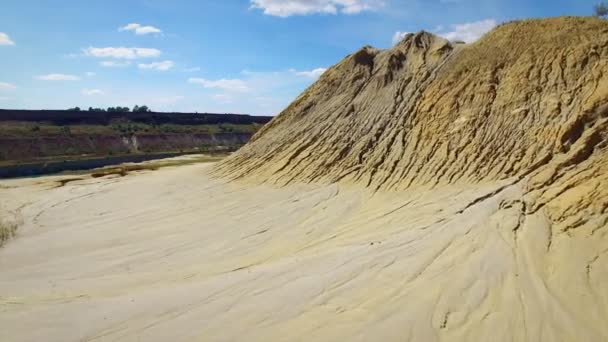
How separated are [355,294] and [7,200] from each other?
669 inches

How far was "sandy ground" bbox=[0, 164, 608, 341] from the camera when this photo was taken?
22.4ft

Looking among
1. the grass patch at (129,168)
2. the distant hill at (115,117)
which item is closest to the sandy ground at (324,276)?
the grass patch at (129,168)

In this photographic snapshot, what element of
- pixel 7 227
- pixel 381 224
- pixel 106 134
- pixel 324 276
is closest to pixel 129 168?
pixel 7 227

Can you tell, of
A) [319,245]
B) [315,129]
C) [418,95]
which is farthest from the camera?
[315,129]

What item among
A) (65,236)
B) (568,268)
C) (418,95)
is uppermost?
(418,95)

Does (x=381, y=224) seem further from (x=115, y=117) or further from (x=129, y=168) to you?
(x=115, y=117)

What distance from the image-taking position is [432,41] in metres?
17.1

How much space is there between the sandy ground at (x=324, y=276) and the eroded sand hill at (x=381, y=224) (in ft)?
0.12

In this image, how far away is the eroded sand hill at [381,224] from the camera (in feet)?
23.5

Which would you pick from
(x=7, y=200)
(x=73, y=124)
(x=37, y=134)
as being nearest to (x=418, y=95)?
(x=7, y=200)

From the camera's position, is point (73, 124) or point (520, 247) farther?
point (73, 124)

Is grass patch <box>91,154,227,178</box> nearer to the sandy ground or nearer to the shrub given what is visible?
the shrub

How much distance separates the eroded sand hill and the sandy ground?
0.04 metres

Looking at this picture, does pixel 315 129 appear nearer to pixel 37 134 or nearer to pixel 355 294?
pixel 355 294
